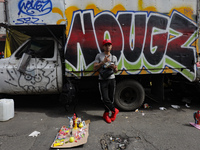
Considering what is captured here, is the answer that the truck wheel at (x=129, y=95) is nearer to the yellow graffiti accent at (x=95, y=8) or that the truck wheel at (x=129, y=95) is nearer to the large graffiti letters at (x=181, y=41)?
the large graffiti letters at (x=181, y=41)

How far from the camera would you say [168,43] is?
3.62 metres

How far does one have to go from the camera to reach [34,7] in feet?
10.9

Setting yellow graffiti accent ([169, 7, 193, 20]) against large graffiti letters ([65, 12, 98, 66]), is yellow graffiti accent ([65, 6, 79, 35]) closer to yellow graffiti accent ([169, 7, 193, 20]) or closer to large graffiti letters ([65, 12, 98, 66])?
large graffiti letters ([65, 12, 98, 66])

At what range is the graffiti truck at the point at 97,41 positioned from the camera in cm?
337

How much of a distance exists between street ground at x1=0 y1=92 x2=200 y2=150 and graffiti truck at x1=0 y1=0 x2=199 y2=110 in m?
0.66

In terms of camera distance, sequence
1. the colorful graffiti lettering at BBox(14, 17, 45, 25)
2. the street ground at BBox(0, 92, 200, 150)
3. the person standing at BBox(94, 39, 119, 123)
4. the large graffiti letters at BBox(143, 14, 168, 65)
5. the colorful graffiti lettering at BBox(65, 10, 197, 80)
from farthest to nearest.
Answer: the large graffiti letters at BBox(143, 14, 168, 65)
the colorful graffiti lettering at BBox(65, 10, 197, 80)
the colorful graffiti lettering at BBox(14, 17, 45, 25)
the person standing at BBox(94, 39, 119, 123)
the street ground at BBox(0, 92, 200, 150)

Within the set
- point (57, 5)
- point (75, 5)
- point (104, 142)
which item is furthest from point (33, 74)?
point (104, 142)

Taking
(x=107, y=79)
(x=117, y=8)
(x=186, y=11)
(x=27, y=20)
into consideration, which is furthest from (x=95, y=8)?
(x=186, y=11)

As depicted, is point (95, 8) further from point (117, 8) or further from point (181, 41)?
point (181, 41)

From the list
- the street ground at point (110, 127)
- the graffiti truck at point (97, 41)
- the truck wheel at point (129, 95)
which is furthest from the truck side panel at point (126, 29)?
the street ground at point (110, 127)

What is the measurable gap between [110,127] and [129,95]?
4.12 ft

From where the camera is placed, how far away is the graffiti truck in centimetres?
337

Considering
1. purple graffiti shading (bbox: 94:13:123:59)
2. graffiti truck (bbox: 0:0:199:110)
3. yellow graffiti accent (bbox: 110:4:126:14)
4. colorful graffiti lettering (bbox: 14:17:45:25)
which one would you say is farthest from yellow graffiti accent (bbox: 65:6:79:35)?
yellow graffiti accent (bbox: 110:4:126:14)

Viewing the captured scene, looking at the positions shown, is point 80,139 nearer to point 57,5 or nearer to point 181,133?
point 181,133
